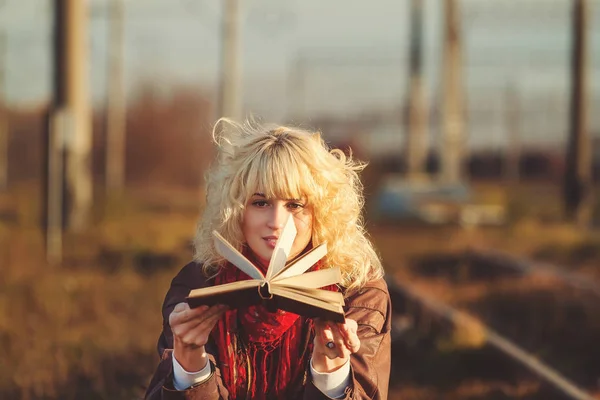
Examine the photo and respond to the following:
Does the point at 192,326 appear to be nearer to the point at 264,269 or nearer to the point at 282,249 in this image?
the point at 282,249

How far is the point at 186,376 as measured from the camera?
9.55 feet

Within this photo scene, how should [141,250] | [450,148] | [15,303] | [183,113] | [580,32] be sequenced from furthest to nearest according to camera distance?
[183,113] → [450,148] → [580,32] → [141,250] → [15,303]

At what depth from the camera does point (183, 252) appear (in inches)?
544

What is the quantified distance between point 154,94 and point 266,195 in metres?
40.8

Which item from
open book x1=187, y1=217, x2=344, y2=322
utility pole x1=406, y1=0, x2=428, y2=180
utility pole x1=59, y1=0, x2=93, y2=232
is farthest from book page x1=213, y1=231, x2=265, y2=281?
utility pole x1=406, y1=0, x2=428, y2=180

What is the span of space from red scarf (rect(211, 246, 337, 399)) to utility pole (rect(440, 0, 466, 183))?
2186 cm

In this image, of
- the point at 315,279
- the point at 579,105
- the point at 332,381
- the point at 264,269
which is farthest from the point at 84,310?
the point at 579,105

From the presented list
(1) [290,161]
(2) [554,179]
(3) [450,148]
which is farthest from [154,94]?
(1) [290,161]

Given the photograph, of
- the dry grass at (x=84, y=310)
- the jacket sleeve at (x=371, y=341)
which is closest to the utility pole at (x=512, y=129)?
the dry grass at (x=84, y=310)

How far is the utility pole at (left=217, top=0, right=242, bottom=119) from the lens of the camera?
77.6 ft

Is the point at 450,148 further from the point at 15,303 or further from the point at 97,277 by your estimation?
the point at 15,303

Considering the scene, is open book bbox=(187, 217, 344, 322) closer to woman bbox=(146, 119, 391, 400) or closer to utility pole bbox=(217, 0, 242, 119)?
woman bbox=(146, 119, 391, 400)

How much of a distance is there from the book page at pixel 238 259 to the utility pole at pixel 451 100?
876 inches

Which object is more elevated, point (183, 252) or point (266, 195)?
point (266, 195)
